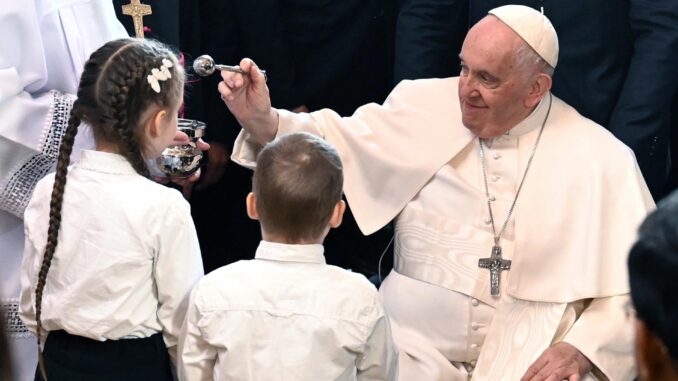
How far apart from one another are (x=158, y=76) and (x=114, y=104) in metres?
0.15

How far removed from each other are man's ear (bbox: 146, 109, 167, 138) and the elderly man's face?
1122 mm

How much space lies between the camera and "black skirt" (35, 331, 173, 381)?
304 cm

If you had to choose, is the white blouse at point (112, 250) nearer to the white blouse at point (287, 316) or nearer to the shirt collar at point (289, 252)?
the white blouse at point (287, 316)

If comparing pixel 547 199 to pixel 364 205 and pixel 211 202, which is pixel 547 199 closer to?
pixel 364 205

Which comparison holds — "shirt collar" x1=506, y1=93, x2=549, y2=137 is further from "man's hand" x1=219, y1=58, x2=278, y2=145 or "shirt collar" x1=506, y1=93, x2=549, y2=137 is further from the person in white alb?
the person in white alb

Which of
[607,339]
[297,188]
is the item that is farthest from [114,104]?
[607,339]

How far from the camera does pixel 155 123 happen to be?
3.04 metres

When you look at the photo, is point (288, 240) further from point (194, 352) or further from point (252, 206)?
point (194, 352)

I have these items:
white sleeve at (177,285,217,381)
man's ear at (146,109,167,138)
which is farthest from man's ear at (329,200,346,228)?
man's ear at (146,109,167,138)

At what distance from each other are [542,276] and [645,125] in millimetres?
1085

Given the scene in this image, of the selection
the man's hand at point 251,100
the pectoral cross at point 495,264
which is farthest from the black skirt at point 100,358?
the pectoral cross at point 495,264

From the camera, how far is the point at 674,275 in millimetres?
1488

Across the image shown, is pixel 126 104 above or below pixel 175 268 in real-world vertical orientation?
above

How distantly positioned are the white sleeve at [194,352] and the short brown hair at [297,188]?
0.31 m
